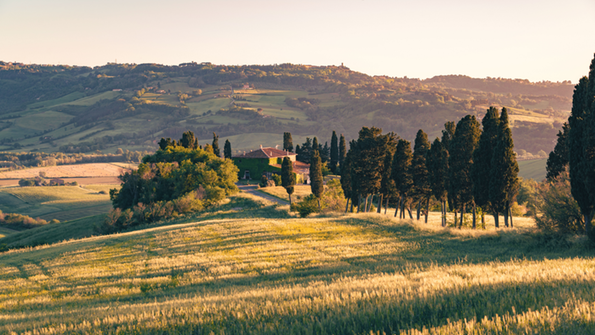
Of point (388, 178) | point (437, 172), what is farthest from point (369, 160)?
point (437, 172)

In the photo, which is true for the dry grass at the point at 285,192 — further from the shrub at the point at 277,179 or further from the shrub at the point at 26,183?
the shrub at the point at 26,183

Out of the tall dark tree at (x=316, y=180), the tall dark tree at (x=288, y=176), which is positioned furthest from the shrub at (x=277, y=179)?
the tall dark tree at (x=316, y=180)

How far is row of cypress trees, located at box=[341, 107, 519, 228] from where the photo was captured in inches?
1233

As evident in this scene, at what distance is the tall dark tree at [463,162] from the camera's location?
36.4m

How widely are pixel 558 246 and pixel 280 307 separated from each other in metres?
16.7

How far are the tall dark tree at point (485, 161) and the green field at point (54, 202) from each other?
106503mm

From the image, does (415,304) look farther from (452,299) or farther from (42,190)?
(42,190)

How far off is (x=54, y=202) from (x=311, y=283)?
15134cm

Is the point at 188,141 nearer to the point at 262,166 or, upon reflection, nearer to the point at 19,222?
the point at 262,166

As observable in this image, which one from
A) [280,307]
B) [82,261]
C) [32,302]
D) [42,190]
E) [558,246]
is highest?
[280,307]

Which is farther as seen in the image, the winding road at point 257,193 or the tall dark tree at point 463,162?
the winding road at point 257,193

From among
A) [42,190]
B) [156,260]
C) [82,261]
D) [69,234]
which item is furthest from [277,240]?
[42,190]

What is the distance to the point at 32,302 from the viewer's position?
14094 mm

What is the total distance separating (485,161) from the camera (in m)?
33.3
